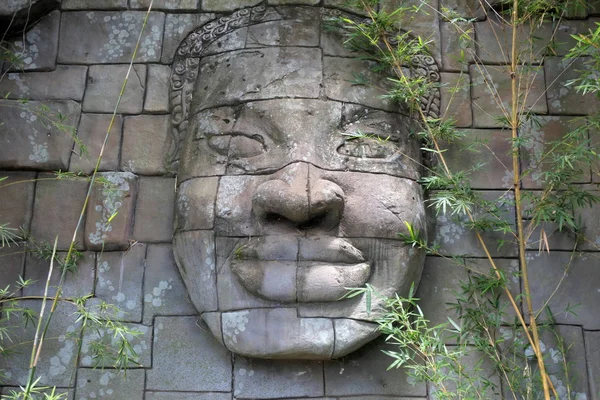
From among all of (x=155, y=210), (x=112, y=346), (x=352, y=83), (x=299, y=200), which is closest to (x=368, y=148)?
(x=352, y=83)

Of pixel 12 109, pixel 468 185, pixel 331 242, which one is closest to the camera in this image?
pixel 331 242

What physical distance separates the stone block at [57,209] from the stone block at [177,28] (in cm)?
66

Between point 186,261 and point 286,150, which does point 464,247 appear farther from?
point 186,261

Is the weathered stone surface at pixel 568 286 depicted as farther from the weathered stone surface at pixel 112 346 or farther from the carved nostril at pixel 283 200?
the weathered stone surface at pixel 112 346

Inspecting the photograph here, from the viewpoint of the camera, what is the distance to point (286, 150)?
2744mm

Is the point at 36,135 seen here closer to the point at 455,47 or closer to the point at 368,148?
the point at 368,148

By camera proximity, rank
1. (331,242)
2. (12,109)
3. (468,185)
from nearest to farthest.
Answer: (331,242) → (468,185) → (12,109)

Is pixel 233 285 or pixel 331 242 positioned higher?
pixel 331 242

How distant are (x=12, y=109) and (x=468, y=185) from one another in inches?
75.3

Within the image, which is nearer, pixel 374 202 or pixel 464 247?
pixel 374 202

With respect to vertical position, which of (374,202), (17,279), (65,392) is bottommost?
(65,392)

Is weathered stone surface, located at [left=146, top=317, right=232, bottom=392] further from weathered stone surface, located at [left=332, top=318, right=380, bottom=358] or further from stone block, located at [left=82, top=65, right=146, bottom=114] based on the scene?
stone block, located at [left=82, top=65, right=146, bottom=114]

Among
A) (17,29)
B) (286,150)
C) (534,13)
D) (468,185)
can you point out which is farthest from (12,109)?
(534,13)

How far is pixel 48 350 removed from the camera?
2.83 m
